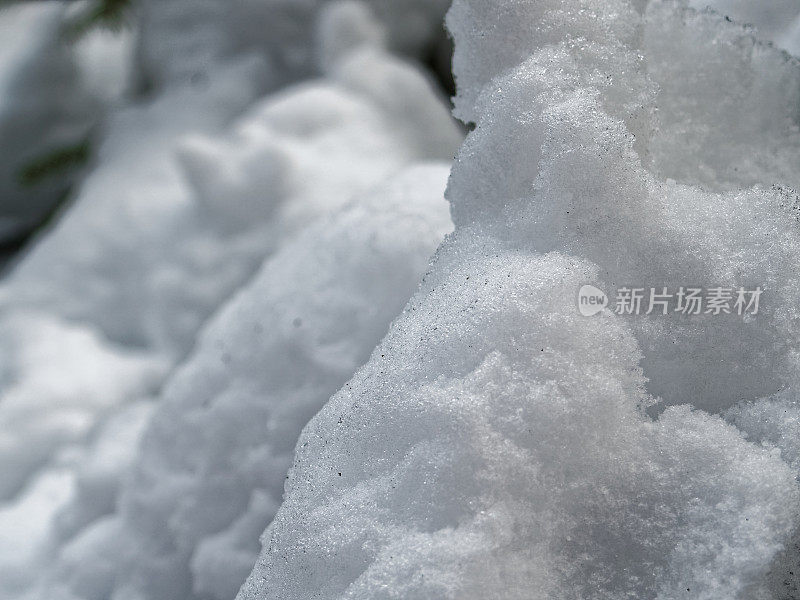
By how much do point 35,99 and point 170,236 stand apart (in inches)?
34.2

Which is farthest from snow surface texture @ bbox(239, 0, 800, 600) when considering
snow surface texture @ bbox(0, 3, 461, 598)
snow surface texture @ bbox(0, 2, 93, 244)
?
snow surface texture @ bbox(0, 2, 93, 244)

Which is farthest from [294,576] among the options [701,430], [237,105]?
[237,105]

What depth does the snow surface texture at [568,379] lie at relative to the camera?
0.57 metres

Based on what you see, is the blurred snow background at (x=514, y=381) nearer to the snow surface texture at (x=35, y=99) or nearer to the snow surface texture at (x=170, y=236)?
the snow surface texture at (x=170, y=236)

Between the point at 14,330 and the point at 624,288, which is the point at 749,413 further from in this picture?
the point at 14,330

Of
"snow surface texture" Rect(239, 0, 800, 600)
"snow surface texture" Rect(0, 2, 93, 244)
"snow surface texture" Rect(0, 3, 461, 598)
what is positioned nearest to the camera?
"snow surface texture" Rect(239, 0, 800, 600)

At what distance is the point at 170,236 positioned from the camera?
5.84ft

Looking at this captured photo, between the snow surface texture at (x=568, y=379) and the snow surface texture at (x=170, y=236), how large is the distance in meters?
0.82

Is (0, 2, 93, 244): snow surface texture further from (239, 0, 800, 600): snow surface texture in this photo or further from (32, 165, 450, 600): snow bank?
(239, 0, 800, 600): snow surface texture

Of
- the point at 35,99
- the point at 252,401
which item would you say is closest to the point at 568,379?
the point at 252,401

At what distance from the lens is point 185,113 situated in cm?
208

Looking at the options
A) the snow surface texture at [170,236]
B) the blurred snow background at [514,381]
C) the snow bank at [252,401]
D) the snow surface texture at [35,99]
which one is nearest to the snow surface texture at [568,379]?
the blurred snow background at [514,381]

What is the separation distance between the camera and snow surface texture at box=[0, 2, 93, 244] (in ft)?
7.36

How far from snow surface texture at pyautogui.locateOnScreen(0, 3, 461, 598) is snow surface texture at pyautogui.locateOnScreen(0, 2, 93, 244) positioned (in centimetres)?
43
